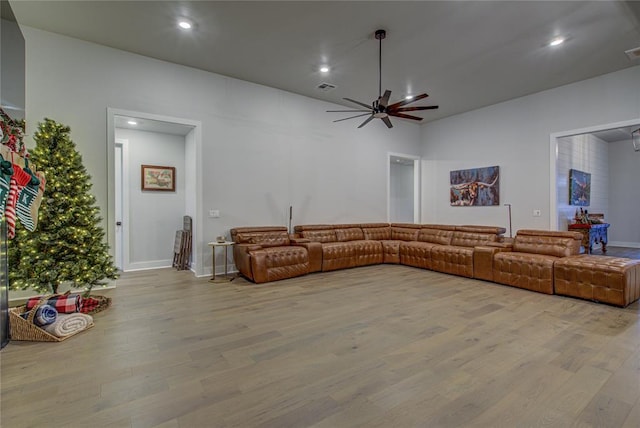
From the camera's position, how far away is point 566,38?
4289mm

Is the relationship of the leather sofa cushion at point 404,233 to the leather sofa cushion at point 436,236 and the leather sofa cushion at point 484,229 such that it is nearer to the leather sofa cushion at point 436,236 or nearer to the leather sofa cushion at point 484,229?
the leather sofa cushion at point 436,236

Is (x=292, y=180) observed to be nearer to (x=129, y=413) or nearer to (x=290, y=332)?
(x=290, y=332)

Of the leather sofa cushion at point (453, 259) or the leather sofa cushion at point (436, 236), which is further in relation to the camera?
the leather sofa cushion at point (436, 236)

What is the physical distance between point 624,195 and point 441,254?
8.01 metres

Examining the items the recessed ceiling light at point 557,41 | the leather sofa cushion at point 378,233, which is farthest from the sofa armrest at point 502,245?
the recessed ceiling light at point 557,41

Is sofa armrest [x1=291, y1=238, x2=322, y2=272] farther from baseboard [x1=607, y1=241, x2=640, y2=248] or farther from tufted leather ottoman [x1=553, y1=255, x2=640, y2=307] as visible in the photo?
baseboard [x1=607, y1=241, x2=640, y2=248]

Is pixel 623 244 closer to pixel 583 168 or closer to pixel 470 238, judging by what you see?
pixel 583 168

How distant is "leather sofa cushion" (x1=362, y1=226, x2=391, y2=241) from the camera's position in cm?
723

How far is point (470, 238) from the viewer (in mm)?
6152

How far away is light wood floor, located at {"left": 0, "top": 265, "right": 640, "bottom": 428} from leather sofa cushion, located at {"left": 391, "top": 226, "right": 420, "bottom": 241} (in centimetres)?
305

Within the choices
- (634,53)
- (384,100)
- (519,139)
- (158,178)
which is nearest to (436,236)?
(519,139)

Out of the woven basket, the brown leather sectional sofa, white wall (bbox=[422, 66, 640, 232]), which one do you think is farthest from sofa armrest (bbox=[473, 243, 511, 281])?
the woven basket

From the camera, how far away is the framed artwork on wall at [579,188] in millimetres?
6898

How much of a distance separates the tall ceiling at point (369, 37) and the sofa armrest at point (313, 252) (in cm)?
311
